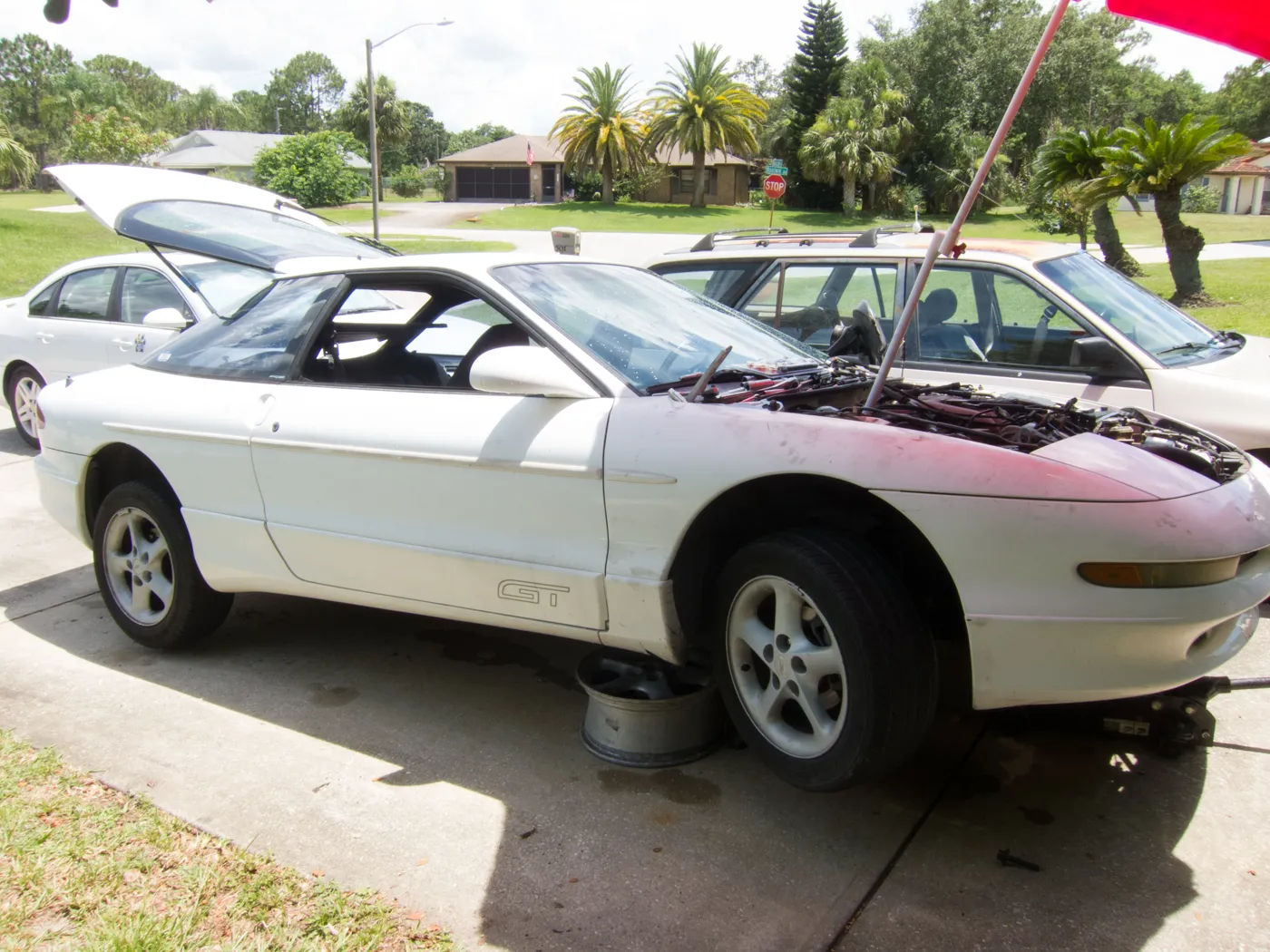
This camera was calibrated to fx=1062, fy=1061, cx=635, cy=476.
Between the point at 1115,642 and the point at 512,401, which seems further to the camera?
the point at 512,401

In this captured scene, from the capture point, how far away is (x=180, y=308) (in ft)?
26.4

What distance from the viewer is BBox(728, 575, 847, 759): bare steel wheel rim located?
2.96 metres

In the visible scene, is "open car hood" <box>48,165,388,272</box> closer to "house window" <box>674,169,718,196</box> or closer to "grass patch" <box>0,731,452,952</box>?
"grass patch" <box>0,731,452,952</box>

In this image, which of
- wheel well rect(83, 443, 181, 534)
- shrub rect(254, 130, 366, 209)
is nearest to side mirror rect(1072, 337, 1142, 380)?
wheel well rect(83, 443, 181, 534)

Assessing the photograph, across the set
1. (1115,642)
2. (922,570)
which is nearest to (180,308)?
(922,570)

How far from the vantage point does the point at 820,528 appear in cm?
305

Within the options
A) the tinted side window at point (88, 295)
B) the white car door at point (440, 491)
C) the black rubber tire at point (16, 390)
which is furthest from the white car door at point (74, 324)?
the white car door at point (440, 491)

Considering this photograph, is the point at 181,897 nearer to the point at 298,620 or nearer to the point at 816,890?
the point at 816,890

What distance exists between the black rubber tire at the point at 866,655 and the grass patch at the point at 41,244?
68.6 ft

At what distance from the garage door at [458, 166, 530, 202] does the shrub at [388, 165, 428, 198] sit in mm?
3224

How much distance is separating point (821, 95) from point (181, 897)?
62189 millimetres

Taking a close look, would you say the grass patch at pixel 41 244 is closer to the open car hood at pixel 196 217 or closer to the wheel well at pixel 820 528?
the open car hood at pixel 196 217

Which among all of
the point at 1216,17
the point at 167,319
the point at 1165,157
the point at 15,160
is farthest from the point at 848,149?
the point at 1216,17

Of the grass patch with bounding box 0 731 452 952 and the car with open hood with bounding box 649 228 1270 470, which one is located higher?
the car with open hood with bounding box 649 228 1270 470
